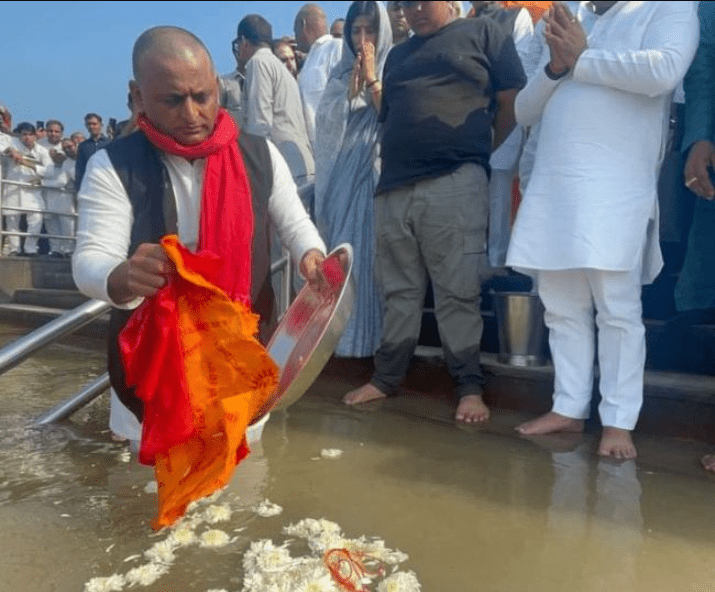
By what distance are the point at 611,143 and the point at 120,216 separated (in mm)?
1851

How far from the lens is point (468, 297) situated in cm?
355

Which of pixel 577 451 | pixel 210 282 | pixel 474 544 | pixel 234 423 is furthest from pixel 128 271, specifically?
pixel 577 451

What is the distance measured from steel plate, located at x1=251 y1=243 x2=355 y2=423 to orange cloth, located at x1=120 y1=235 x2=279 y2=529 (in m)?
0.18

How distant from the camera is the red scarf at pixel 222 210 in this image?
7.20 ft

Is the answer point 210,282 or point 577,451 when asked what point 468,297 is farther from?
point 210,282

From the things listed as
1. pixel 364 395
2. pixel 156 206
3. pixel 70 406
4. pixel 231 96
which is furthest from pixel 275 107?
pixel 156 206

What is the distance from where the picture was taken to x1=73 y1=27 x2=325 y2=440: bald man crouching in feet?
6.79

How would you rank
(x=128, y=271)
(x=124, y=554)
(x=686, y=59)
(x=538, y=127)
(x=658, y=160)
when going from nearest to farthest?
(x=128, y=271) → (x=124, y=554) → (x=686, y=59) → (x=658, y=160) → (x=538, y=127)

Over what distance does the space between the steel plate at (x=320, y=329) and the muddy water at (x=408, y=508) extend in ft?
1.29

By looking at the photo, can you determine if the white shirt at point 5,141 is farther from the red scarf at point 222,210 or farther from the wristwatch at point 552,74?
the red scarf at point 222,210

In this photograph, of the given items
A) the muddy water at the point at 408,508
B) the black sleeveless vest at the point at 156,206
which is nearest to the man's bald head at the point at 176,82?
the black sleeveless vest at the point at 156,206

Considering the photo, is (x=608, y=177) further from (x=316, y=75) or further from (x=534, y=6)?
(x=534, y=6)

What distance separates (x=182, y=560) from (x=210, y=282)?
2.32 ft

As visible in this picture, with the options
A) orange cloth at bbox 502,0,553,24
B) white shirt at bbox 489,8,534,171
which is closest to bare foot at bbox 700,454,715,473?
white shirt at bbox 489,8,534,171
